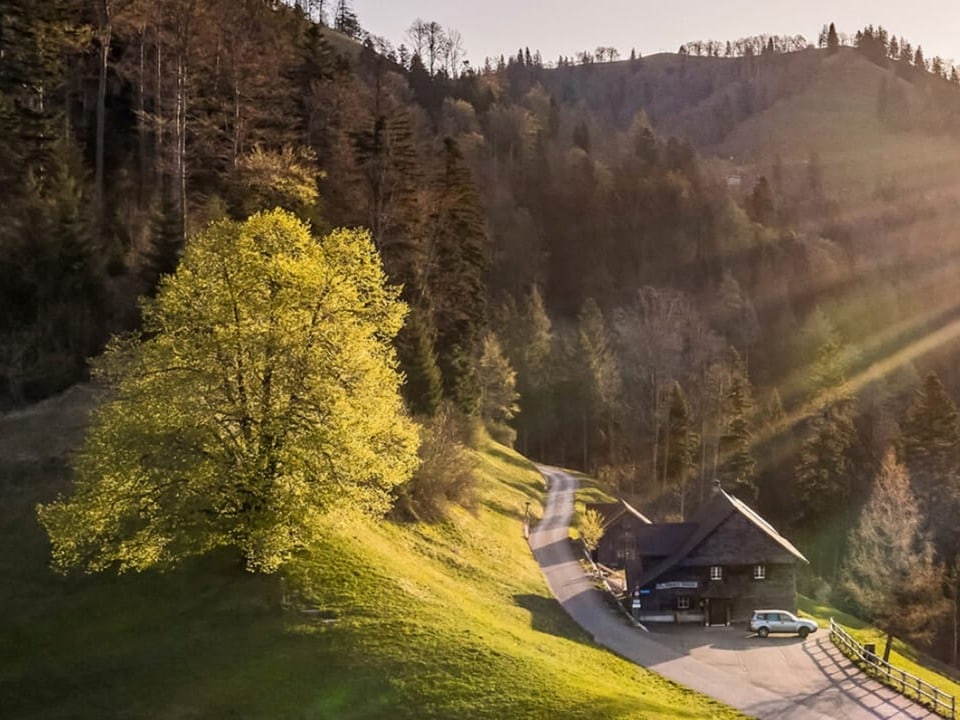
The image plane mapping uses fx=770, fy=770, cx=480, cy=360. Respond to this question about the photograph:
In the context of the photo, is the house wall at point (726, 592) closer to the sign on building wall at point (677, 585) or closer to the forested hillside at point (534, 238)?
the sign on building wall at point (677, 585)

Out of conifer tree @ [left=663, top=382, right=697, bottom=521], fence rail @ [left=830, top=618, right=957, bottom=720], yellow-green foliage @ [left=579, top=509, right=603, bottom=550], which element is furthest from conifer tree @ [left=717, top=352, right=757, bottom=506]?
fence rail @ [left=830, top=618, right=957, bottom=720]

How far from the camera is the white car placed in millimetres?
37406

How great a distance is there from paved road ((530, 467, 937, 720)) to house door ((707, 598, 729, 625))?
38.4 inches

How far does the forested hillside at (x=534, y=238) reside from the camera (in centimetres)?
4294

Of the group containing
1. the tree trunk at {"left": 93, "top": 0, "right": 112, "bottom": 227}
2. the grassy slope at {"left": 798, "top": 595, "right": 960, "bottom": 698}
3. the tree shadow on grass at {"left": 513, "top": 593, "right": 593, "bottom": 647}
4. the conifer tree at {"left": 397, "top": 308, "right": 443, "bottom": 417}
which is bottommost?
the grassy slope at {"left": 798, "top": 595, "right": 960, "bottom": 698}

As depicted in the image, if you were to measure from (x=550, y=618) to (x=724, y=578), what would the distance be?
493 inches

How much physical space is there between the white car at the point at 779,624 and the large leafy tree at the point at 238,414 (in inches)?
918

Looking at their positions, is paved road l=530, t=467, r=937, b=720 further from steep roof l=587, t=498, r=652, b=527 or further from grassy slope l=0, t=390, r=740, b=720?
steep roof l=587, t=498, r=652, b=527

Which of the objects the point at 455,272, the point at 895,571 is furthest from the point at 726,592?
the point at 455,272

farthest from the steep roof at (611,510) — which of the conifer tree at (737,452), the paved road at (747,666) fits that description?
the conifer tree at (737,452)

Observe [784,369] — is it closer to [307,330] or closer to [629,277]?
[629,277]

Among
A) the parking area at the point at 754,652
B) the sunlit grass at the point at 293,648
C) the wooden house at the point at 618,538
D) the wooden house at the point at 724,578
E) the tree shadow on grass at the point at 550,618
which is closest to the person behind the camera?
the sunlit grass at the point at 293,648

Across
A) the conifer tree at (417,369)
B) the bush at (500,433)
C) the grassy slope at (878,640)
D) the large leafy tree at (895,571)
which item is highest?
the conifer tree at (417,369)

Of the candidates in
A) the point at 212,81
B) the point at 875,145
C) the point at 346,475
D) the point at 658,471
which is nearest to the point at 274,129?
the point at 212,81
